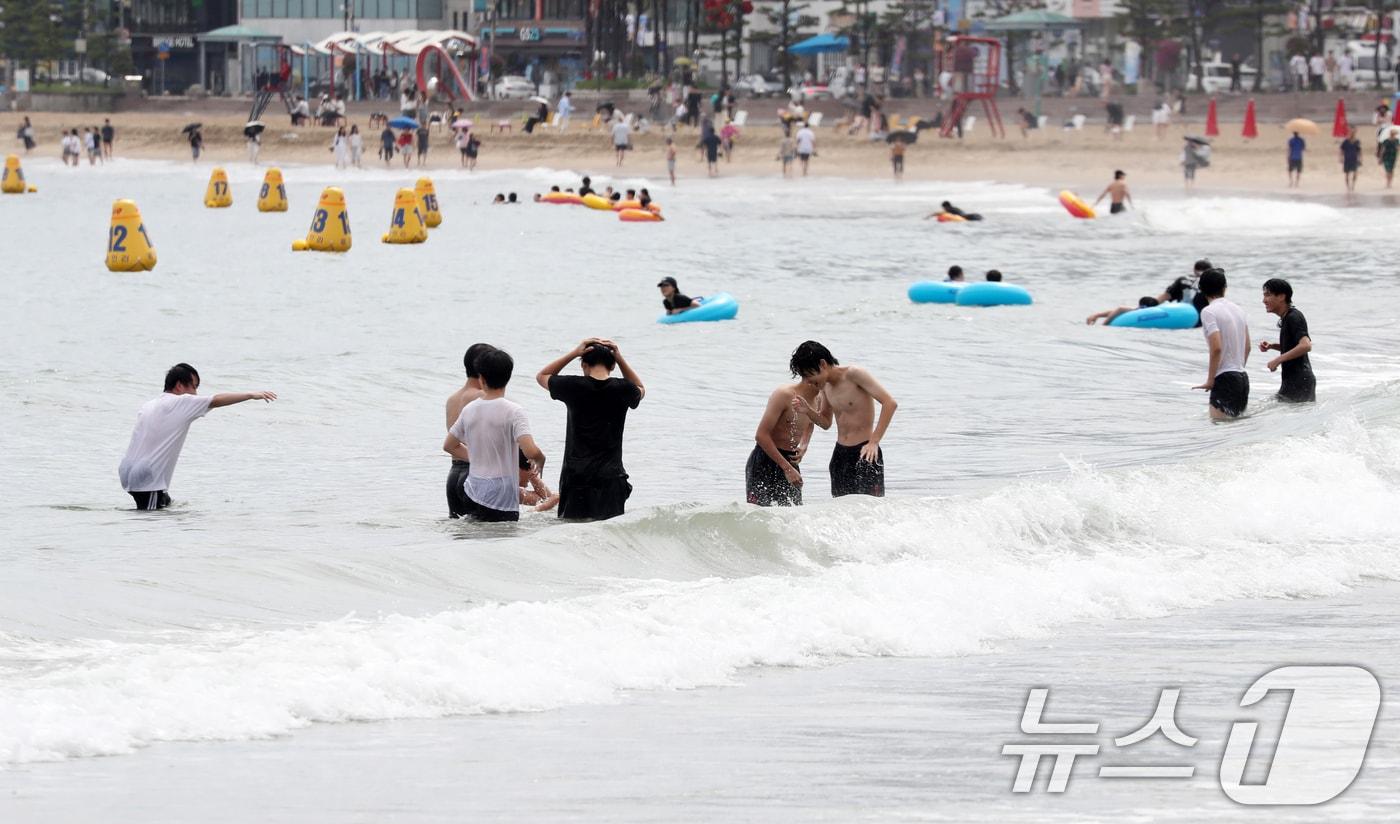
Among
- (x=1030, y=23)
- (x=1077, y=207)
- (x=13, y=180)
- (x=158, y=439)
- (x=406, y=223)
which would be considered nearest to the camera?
(x=158, y=439)

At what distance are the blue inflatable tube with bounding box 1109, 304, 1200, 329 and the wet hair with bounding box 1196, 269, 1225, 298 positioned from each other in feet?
25.0

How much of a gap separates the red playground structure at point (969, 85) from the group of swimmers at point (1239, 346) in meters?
43.5

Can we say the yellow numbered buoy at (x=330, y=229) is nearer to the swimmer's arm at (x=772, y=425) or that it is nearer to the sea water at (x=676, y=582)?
the sea water at (x=676, y=582)

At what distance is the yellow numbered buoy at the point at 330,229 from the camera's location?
34.0 m

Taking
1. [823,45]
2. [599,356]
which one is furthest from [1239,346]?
[823,45]

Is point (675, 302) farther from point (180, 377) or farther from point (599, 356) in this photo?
point (599, 356)

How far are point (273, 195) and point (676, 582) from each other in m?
38.0

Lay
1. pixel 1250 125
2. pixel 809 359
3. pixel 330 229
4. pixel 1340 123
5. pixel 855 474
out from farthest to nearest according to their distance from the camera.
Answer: pixel 1250 125 → pixel 1340 123 → pixel 330 229 → pixel 855 474 → pixel 809 359

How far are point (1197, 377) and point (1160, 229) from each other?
22906mm

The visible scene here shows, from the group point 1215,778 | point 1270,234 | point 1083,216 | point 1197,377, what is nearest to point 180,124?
point 1083,216

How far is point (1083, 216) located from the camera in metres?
42.5

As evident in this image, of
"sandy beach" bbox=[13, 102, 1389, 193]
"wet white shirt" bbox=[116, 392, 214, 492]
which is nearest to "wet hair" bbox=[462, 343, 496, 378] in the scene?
"wet white shirt" bbox=[116, 392, 214, 492]

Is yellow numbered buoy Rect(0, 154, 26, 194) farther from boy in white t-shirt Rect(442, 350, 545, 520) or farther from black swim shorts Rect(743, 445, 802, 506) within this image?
black swim shorts Rect(743, 445, 802, 506)

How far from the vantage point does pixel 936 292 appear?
985 inches
